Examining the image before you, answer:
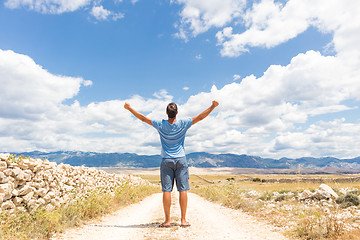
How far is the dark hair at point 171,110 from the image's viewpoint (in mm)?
6461

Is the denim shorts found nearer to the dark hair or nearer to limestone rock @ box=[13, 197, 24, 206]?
the dark hair

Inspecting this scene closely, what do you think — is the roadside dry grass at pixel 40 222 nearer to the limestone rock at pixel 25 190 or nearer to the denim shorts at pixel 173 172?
the limestone rock at pixel 25 190

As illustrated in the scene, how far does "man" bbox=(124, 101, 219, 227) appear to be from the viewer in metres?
6.25

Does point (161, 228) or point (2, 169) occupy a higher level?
point (2, 169)

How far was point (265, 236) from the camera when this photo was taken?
6.22m

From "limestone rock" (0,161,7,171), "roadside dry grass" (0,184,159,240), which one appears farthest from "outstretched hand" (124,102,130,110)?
"limestone rock" (0,161,7,171)

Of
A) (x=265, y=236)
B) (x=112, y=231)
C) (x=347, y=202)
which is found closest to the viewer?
(x=265, y=236)

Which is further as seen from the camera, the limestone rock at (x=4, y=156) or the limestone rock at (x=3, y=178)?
the limestone rock at (x=4, y=156)

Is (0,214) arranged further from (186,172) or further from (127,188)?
(127,188)

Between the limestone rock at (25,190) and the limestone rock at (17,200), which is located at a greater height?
the limestone rock at (25,190)

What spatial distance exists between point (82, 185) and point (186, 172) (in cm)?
880


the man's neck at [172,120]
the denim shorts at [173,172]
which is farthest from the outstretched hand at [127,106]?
the denim shorts at [173,172]

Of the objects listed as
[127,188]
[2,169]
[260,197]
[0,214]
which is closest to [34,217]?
[0,214]

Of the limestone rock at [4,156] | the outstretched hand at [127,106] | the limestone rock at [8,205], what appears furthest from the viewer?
the limestone rock at [4,156]
